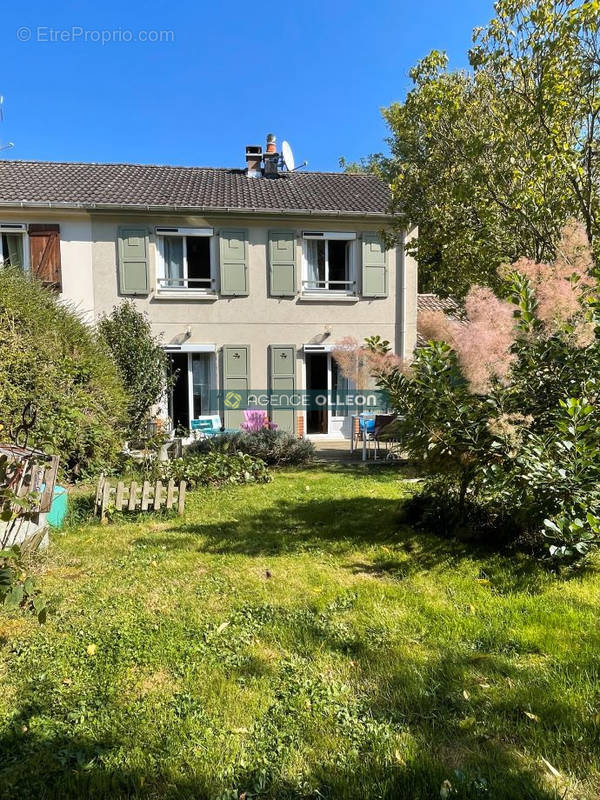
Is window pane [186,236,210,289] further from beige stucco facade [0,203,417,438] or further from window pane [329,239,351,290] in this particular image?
window pane [329,239,351,290]

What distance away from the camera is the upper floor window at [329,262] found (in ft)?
43.4

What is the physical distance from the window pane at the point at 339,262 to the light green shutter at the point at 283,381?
2295 millimetres

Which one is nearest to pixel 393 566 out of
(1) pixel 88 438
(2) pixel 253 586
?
(2) pixel 253 586

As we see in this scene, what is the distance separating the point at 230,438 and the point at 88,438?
2.66m

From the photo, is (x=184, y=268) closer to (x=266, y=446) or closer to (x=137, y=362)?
(x=137, y=362)

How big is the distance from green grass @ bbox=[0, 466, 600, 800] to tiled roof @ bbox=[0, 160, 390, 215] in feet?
34.1

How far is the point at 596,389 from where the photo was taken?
154 inches

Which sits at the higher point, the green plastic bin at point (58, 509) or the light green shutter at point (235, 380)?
the light green shutter at point (235, 380)

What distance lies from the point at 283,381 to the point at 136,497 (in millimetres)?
7438

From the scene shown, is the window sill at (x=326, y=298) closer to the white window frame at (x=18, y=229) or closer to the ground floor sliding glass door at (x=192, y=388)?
the ground floor sliding glass door at (x=192, y=388)

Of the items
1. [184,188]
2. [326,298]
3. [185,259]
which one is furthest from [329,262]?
[184,188]

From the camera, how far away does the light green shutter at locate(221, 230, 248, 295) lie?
12.8m

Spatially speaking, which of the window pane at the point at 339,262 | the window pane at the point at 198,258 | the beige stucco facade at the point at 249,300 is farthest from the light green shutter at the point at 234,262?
the window pane at the point at 339,262

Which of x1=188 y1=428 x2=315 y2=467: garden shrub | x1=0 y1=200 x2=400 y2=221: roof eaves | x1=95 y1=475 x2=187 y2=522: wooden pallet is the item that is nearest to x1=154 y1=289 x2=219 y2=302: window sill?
x1=0 y1=200 x2=400 y2=221: roof eaves
